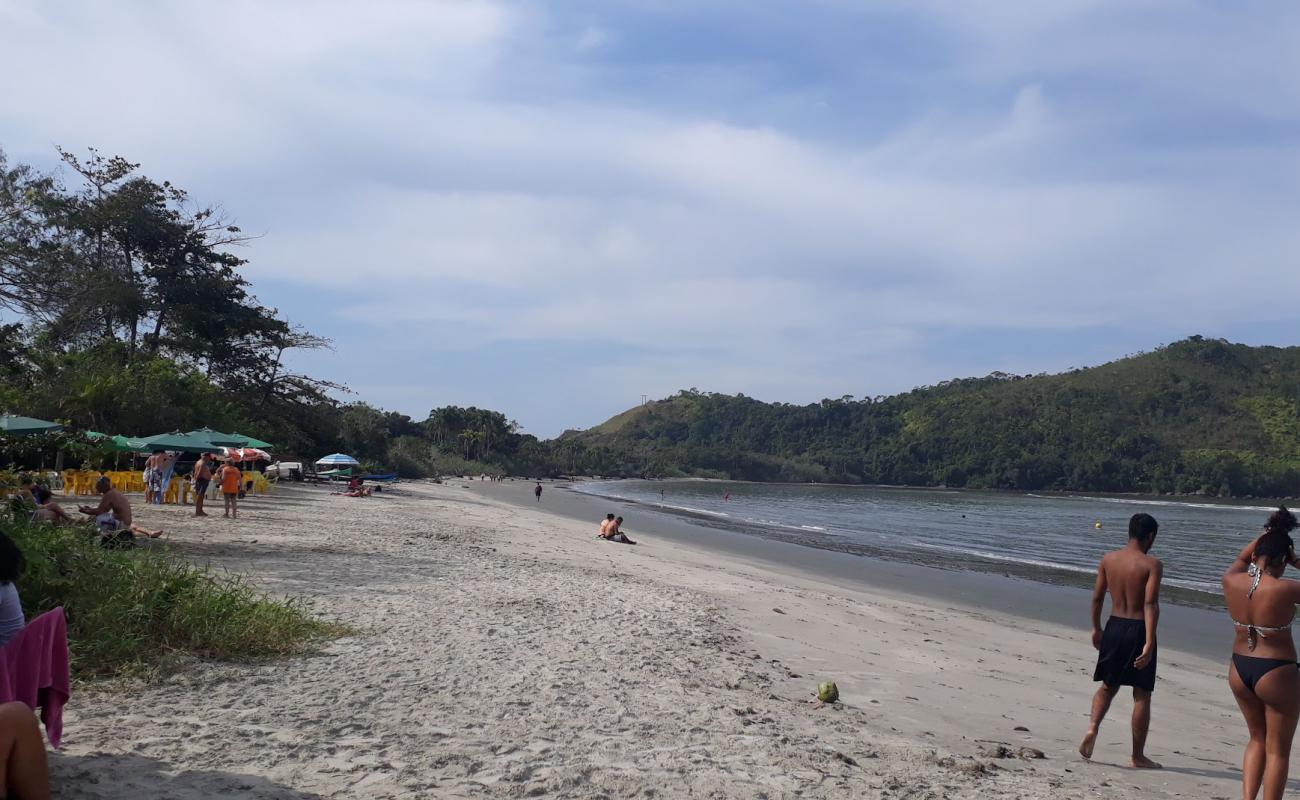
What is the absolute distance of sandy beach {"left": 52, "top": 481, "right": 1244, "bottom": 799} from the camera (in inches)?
173

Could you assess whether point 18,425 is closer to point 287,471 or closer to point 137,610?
point 137,610

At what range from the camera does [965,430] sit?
431 feet

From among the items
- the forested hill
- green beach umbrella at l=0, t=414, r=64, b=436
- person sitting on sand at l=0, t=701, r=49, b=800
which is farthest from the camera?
the forested hill

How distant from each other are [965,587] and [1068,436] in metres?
111

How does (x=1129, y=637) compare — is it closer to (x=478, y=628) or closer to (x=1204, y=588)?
(x=478, y=628)

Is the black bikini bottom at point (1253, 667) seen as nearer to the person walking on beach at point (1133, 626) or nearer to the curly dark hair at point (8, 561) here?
the person walking on beach at point (1133, 626)

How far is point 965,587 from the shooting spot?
19438 millimetres

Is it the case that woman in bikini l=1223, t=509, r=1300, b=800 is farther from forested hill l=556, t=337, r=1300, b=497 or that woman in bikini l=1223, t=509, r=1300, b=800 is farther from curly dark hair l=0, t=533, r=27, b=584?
forested hill l=556, t=337, r=1300, b=497

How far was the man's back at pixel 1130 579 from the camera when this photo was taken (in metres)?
5.37

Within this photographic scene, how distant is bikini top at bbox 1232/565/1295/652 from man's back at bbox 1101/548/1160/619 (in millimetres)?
743

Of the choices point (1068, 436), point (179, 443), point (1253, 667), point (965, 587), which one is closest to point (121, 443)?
point (179, 443)

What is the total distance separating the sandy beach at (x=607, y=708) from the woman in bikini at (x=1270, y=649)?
2.84ft

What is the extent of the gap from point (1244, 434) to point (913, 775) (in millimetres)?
123553

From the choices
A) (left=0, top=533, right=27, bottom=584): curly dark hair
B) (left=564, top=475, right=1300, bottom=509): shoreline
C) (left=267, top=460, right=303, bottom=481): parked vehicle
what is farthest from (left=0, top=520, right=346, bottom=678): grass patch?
(left=564, top=475, right=1300, bottom=509): shoreline
